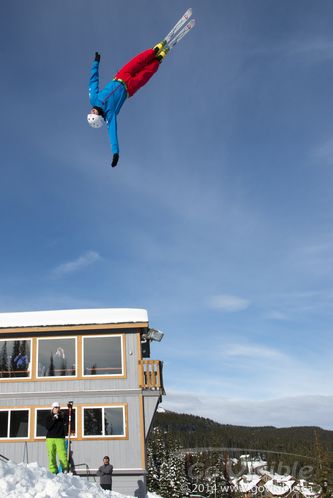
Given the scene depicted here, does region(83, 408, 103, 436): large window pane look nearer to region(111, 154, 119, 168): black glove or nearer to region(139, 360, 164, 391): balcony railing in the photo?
region(139, 360, 164, 391): balcony railing

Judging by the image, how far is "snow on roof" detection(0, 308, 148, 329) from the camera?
64.2 feet

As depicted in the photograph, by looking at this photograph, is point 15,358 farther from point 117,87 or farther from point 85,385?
point 117,87

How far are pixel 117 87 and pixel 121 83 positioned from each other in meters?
0.18

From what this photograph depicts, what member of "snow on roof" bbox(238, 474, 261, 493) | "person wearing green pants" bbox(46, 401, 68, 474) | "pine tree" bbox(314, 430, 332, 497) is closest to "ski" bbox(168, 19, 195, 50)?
"person wearing green pants" bbox(46, 401, 68, 474)

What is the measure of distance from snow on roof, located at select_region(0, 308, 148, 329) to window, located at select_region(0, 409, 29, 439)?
Answer: 11.1ft

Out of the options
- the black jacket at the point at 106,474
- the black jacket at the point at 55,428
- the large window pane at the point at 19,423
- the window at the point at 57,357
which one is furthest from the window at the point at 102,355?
the black jacket at the point at 55,428

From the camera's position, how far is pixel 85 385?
19.1 m

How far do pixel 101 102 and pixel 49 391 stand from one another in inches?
505

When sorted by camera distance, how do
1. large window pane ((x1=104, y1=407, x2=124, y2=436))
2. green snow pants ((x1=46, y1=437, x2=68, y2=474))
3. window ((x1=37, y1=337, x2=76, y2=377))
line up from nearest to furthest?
green snow pants ((x1=46, y1=437, x2=68, y2=474)), large window pane ((x1=104, y1=407, x2=124, y2=436)), window ((x1=37, y1=337, x2=76, y2=377))

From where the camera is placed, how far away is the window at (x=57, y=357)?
63.8 feet

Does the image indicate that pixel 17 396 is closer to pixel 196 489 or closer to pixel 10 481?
pixel 10 481

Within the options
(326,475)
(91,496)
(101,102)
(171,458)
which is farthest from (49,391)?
(171,458)

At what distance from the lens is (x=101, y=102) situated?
33.1ft

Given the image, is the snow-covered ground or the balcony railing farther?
the balcony railing
